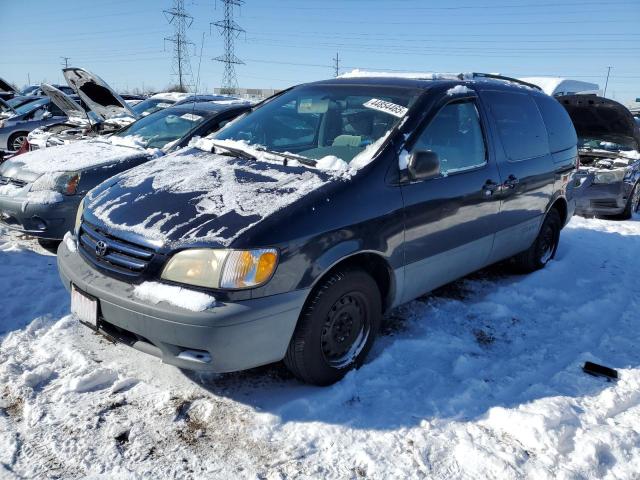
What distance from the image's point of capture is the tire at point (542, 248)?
4.86m

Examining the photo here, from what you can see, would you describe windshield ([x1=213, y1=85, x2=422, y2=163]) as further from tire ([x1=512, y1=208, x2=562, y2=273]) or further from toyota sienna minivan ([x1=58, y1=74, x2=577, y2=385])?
tire ([x1=512, y1=208, x2=562, y2=273])

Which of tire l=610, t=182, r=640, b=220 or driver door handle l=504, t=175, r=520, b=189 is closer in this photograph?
driver door handle l=504, t=175, r=520, b=189

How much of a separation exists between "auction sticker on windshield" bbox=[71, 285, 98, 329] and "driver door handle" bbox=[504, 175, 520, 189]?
3.04m

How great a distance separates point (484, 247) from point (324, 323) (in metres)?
1.72

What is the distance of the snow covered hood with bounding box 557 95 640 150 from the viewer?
7.39m

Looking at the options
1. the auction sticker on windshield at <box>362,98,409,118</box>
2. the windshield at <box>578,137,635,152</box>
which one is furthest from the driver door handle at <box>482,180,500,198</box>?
the windshield at <box>578,137,635,152</box>

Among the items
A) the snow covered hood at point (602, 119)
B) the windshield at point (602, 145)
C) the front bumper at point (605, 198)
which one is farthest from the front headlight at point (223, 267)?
the windshield at point (602, 145)

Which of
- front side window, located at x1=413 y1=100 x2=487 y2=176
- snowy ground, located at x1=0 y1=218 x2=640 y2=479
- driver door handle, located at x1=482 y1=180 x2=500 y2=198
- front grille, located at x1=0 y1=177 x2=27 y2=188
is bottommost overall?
snowy ground, located at x1=0 y1=218 x2=640 y2=479

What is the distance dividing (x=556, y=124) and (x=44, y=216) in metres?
4.92

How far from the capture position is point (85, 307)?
273 centimetres

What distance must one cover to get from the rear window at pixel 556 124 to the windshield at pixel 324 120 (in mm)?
1974

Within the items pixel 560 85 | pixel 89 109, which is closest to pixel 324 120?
pixel 89 109

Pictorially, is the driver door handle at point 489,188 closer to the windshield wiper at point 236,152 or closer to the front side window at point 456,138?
the front side window at point 456,138

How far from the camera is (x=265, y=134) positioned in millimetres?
3643
